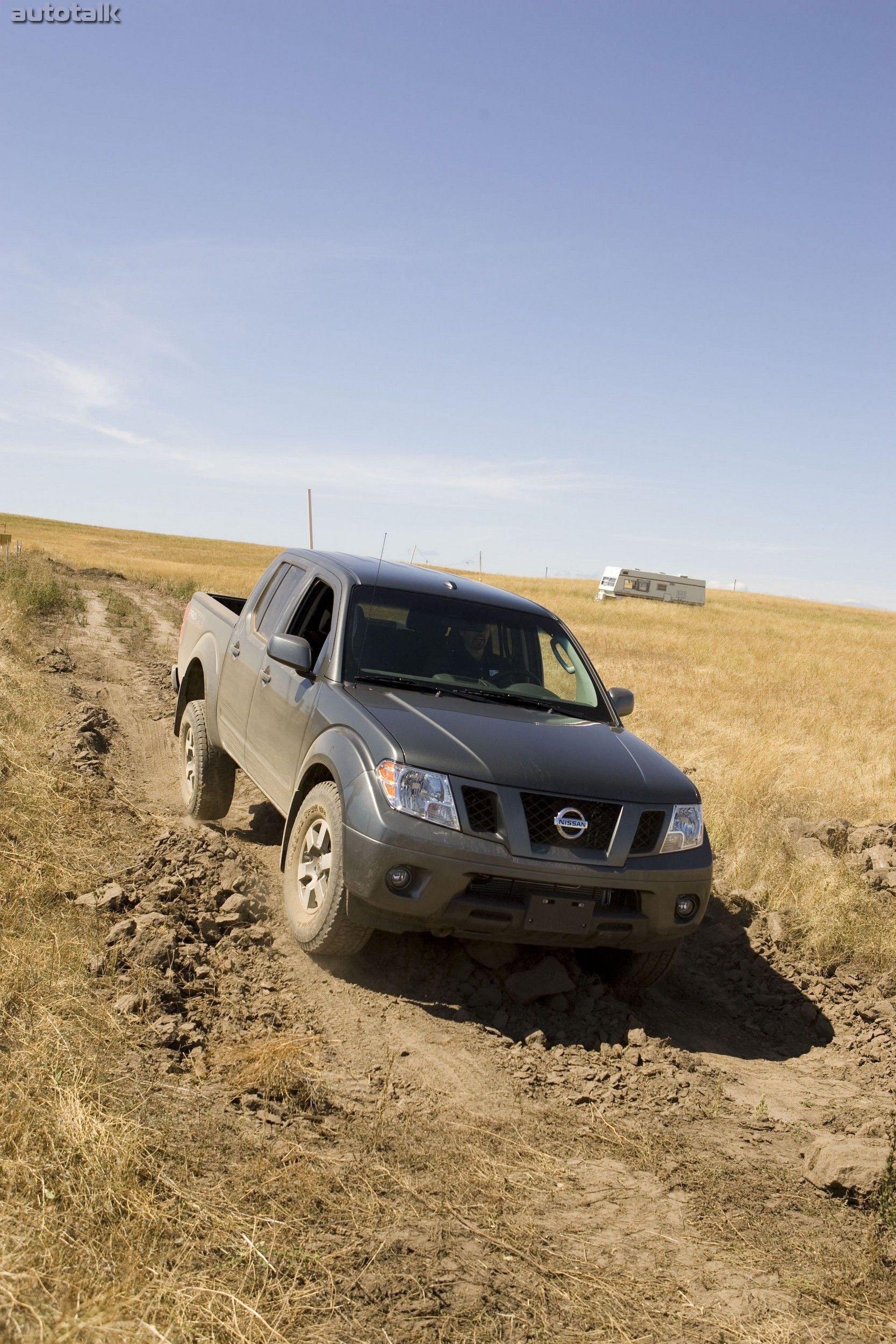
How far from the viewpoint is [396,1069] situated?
406 cm

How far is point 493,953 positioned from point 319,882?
0.95 meters

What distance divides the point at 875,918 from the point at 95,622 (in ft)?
54.3

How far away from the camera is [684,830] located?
4.85 meters

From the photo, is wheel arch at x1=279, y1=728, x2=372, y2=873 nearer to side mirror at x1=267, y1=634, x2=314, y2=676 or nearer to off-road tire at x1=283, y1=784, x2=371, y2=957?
off-road tire at x1=283, y1=784, x2=371, y2=957

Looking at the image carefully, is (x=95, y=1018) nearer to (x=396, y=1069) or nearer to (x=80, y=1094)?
(x=80, y=1094)

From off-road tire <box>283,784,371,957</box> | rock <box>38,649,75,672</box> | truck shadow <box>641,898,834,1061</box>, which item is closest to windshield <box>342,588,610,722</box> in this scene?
off-road tire <box>283,784,371,957</box>

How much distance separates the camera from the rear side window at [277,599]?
6516 mm

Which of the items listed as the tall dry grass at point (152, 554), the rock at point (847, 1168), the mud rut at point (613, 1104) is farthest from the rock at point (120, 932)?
the tall dry grass at point (152, 554)

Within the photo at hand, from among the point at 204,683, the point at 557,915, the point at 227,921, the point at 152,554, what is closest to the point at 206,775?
the point at 204,683

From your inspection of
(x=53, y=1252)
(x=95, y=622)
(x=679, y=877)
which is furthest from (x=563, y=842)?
(x=95, y=622)

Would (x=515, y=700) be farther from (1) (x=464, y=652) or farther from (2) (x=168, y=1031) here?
(2) (x=168, y=1031)

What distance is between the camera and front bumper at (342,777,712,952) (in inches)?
170

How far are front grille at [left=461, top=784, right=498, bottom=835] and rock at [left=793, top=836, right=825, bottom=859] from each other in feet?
12.4

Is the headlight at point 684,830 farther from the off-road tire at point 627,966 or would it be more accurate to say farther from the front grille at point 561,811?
the off-road tire at point 627,966
